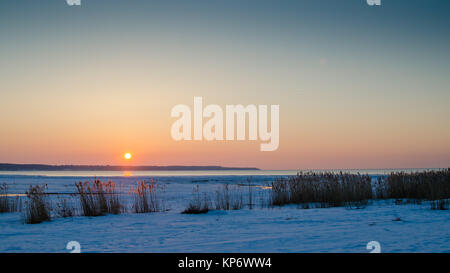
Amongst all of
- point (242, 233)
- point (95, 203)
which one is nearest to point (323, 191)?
point (242, 233)

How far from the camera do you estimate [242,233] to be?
645 centimetres

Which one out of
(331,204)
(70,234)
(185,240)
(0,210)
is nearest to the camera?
(185,240)

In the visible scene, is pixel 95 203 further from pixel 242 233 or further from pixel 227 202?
pixel 242 233

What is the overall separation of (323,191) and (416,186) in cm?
381

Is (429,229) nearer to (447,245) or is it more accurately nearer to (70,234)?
(447,245)

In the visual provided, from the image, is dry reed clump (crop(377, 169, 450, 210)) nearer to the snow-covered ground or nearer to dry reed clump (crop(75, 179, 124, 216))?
the snow-covered ground

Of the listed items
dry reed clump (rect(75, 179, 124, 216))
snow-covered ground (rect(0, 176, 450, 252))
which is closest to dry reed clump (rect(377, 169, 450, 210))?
snow-covered ground (rect(0, 176, 450, 252))

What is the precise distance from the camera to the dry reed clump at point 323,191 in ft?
42.2

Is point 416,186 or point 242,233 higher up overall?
point 416,186

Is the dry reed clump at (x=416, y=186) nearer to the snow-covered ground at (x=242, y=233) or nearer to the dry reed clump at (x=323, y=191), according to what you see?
the dry reed clump at (x=323, y=191)
